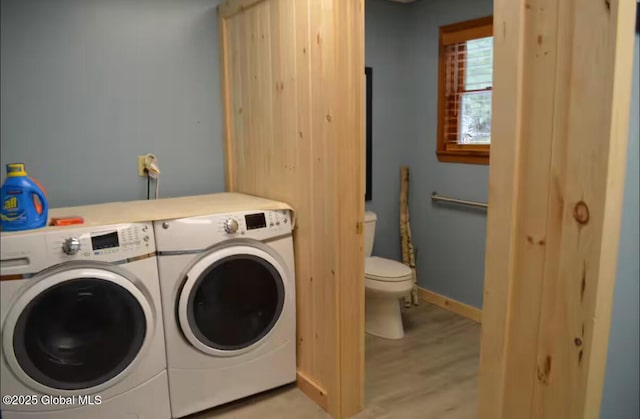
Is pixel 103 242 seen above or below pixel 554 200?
below

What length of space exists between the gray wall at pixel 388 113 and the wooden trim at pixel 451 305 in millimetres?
375

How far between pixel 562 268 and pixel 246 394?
1.73 meters

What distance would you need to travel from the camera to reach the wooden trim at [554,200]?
1.02 meters

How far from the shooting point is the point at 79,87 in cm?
240

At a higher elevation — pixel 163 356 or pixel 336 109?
pixel 336 109

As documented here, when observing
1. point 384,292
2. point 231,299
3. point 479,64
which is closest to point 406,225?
point 384,292

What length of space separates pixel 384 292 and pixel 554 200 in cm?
192

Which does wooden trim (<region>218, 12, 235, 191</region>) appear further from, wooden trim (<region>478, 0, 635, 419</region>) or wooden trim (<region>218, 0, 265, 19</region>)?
wooden trim (<region>478, 0, 635, 419</region>)

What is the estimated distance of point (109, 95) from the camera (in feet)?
8.14

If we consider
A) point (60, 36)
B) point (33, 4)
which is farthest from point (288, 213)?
→ point (33, 4)

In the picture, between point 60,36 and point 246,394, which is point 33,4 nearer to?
point 60,36

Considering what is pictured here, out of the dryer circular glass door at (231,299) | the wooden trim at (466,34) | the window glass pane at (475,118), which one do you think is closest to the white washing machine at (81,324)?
the dryer circular glass door at (231,299)

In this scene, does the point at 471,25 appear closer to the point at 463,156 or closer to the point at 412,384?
the point at 463,156

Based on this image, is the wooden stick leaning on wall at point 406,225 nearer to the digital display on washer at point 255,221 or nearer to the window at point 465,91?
the window at point 465,91
